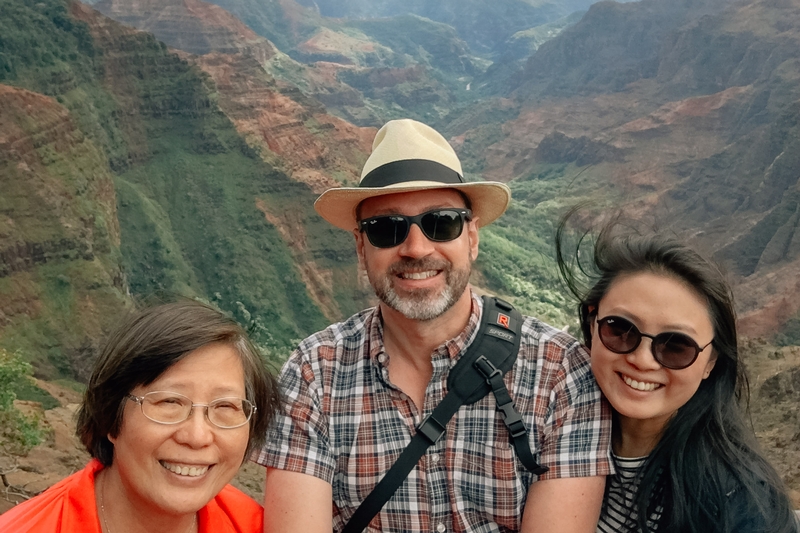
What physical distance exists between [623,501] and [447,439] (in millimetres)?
1091

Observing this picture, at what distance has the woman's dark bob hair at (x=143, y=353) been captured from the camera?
2.97m

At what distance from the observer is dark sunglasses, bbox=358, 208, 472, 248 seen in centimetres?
397

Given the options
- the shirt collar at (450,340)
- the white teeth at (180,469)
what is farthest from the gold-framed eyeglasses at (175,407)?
the shirt collar at (450,340)

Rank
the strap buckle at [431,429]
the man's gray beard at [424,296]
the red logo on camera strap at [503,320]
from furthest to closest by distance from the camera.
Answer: the red logo on camera strap at [503,320] → the man's gray beard at [424,296] → the strap buckle at [431,429]

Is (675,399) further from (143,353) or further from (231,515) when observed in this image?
(143,353)

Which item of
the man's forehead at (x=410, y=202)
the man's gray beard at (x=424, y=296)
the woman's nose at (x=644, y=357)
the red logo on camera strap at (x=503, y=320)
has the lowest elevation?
the woman's nose at (x=644, y=357)

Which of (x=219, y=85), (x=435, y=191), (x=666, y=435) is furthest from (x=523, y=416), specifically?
(x=219, y=85)

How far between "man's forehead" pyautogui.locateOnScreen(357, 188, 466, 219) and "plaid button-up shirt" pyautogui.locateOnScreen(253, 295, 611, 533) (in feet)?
2.63

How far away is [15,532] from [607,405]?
2908 mm

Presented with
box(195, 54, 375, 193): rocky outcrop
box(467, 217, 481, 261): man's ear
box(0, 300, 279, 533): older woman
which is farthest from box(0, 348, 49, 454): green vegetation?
box(195, 54, 375, 193): rocky outcrop

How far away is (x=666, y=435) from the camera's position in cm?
385

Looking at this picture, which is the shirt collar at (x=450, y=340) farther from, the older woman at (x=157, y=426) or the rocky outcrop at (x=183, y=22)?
the rocky outcrop at (x=183, y=22)

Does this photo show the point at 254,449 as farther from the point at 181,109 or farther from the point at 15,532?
the point at 181,109

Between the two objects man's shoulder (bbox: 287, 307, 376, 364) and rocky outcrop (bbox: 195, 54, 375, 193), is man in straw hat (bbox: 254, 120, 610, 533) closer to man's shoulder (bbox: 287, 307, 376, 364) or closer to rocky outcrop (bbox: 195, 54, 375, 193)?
man's shoulder (bbox: 287, 307, 376, 364)
